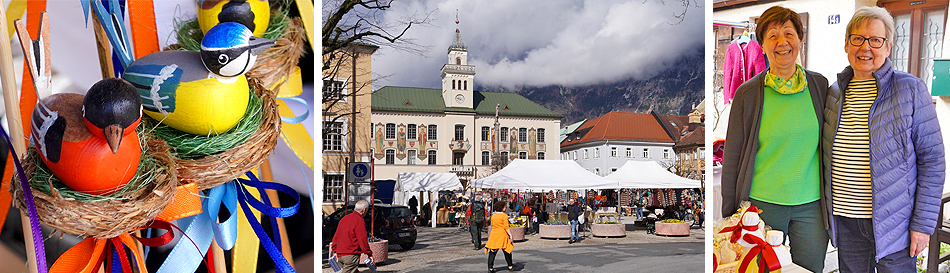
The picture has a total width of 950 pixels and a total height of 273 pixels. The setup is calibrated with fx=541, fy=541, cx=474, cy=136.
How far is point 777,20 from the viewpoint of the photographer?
10.2 ft

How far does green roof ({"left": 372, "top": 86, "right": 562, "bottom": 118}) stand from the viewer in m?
4.18

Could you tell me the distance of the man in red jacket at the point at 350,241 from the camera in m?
3.73

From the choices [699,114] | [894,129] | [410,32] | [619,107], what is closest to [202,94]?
[410,32]

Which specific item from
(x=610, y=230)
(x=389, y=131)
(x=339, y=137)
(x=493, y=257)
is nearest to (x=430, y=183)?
(x=389, y=131)

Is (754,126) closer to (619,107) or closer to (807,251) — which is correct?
(807,251)

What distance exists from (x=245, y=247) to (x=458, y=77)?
259 cm

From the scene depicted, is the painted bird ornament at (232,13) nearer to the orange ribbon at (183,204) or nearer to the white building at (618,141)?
the orange ribbon at (183,204)

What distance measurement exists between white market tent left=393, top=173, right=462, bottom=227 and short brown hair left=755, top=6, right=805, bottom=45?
2817 mm

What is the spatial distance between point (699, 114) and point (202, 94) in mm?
3845

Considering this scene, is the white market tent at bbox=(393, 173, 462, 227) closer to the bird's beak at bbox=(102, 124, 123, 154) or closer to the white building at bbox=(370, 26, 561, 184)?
the white building at bbox=(370, 26, 561, 184)

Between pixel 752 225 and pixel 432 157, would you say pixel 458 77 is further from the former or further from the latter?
pixel 752 225

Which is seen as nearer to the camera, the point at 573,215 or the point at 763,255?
the point at 763,255

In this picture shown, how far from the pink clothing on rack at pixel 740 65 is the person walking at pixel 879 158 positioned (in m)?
0.40

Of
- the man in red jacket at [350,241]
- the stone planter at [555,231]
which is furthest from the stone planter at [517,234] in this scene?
the man in red jacket at [350,241]
